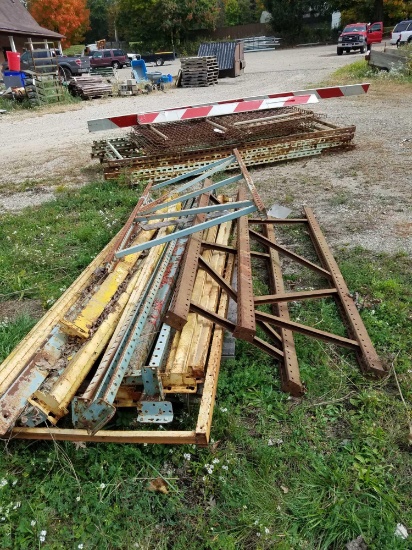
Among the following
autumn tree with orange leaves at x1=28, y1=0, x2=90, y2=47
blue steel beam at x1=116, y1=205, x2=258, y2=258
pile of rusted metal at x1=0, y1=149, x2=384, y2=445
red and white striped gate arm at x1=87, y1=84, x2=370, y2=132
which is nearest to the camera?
pile of rusted metal at x1=0, y1=149, x2=384, y2=445

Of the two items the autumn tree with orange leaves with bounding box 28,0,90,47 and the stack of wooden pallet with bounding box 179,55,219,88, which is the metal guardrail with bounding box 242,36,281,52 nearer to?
the autumn tree with orange leaves with bounding box 28,0,90,47

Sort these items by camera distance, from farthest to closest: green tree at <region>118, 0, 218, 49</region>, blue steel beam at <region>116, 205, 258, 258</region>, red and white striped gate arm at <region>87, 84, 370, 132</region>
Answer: green tree at <region>118, 0, 218, 49</region>
red and white striped gate arm at <region>87, 84, 370, 132</region>
blue steel beam at <region>116, 205, 258, 258</region>

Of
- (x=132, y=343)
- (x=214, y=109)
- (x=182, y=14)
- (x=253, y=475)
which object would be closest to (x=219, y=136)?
(x=214, y=109)

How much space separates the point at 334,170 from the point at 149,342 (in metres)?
5.61

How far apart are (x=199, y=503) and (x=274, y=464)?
501 millimetres

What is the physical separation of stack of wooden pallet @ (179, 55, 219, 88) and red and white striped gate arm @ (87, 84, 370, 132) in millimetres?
14924

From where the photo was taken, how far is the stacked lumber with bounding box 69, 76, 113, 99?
18.8m

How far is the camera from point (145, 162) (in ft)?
23.5

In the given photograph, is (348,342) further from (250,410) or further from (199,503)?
A: (199,503)

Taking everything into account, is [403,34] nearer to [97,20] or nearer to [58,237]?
[58,237]

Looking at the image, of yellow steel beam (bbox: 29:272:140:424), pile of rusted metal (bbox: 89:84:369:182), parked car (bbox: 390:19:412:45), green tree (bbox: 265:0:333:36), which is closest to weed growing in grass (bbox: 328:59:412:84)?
pile of rusted metal (bbox: 89:84:369:182)

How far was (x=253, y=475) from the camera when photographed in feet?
8.37

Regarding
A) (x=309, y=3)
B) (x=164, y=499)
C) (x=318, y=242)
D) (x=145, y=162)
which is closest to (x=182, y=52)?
(x=309, y=3)

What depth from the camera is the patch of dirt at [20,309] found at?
13.9 ft
